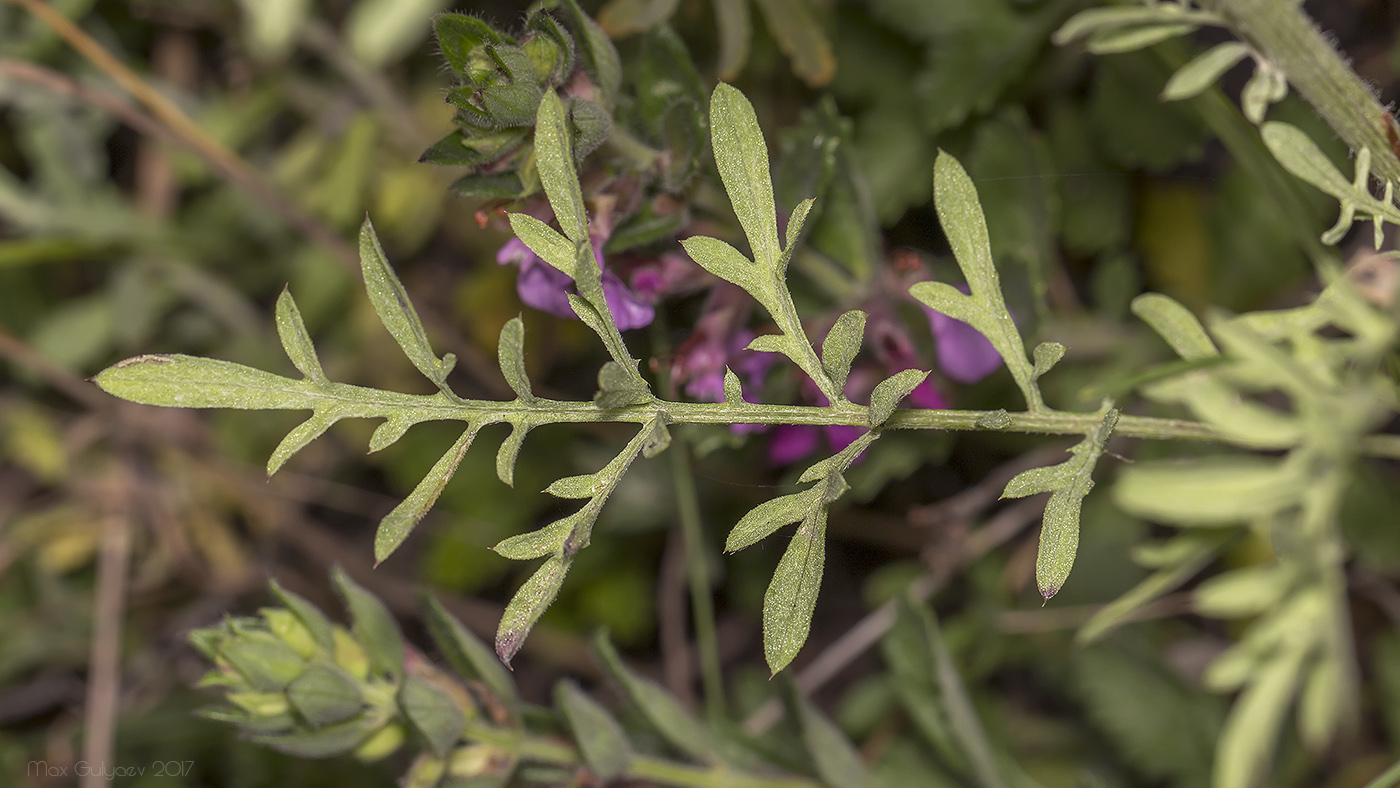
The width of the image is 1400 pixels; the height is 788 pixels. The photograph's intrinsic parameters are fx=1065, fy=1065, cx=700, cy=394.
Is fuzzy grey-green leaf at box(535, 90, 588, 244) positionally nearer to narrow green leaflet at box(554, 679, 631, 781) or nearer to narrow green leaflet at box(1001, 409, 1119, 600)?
narrow green leaflet at box(1001, 409, 1119, 600)

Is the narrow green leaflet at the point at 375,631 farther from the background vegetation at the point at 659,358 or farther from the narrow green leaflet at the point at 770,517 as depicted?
the narrow green leaflet at the point at 770,517

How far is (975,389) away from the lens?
1.87m

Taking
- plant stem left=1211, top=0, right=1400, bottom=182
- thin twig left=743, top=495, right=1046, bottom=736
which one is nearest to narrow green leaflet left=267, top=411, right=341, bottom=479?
plant stem left=1211, top=0, right=1400, bottom=182

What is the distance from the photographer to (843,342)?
3.06 feet

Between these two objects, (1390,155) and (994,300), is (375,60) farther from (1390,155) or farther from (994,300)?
(1390,155)

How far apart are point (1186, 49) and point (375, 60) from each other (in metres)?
1.71

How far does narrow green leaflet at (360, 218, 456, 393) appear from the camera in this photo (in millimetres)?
976

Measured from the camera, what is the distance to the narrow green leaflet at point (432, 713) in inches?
46.3

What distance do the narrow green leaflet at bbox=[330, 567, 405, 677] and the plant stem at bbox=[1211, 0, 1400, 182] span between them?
1201 millimetres

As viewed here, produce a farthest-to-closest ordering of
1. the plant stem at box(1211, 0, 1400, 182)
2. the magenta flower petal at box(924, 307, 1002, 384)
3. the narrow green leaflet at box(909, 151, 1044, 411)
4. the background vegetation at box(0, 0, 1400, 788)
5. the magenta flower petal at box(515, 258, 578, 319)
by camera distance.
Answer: the background vegetation at box(0, 0, 1400, 788)
the magenta flower petal at box(924, 307, 1002, 384)
the magenta flower petal at box(515, 258, 578, 319)
the plant stem at box(1211, 0, 1400, 182)
the narrow green leaflet at box(909, 151, 1044, 411)

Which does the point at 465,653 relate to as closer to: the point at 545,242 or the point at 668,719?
the point at 668,719

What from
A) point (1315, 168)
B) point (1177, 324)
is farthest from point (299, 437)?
point (1315, 168)

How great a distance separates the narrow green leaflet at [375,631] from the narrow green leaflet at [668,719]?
25cm

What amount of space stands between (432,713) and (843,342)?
639 mm
